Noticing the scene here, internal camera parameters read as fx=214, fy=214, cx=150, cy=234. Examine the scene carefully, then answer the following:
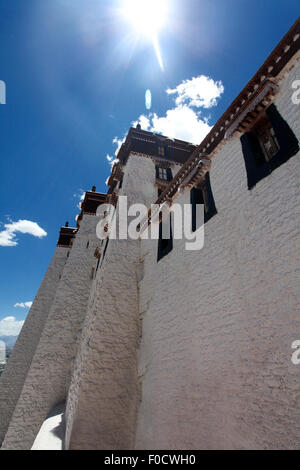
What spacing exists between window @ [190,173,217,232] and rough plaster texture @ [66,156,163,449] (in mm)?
3379

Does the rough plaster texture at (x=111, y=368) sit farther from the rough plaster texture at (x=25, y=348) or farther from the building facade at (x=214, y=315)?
the rough plaster texture at (x=25, y=348)

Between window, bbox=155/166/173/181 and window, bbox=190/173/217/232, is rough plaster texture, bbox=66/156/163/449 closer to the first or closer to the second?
window, bbox=190/173/217/232

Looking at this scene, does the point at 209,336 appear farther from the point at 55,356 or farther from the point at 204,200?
the point at 55,356

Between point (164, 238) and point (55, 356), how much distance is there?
7.50 meters

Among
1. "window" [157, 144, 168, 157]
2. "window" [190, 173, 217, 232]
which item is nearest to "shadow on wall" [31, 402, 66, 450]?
"window" [190, 173, 217, 232]

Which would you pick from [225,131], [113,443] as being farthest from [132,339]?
[225,131]

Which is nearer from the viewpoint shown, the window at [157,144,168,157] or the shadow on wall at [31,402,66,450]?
the shadow on wall at [31,402,66,450]

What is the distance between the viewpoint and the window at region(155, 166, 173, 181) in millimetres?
12566

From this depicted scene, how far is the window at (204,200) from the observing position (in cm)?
520

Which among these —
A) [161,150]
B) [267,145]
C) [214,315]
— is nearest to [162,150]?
[161,150]

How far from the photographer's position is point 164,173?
12.9 m

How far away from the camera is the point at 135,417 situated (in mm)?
5578

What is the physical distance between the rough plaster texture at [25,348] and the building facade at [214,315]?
430 centimetres
